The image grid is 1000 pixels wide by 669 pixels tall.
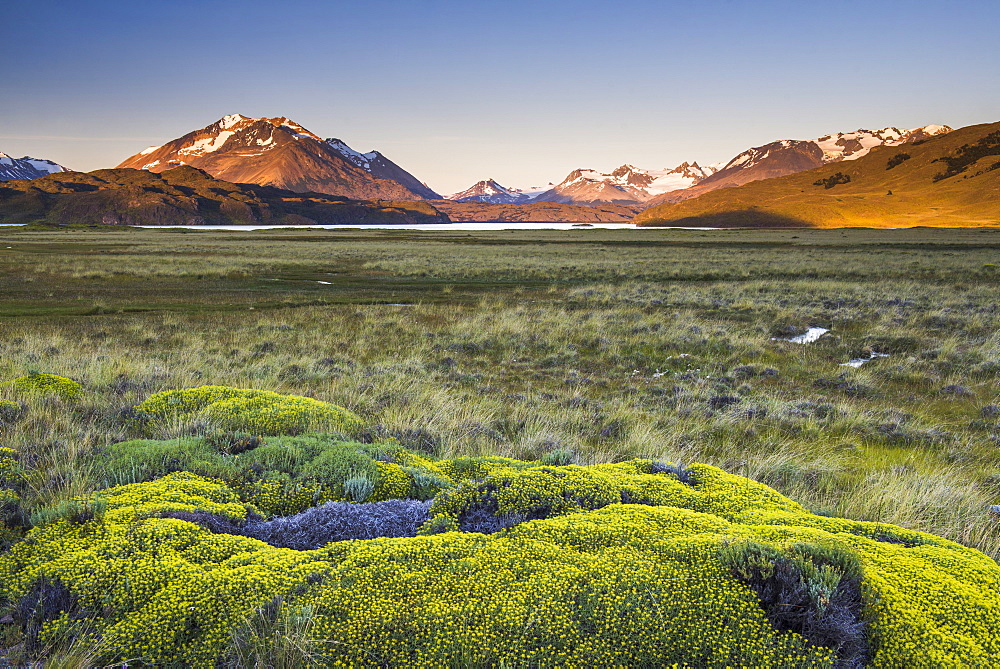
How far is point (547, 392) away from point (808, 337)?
1095cm

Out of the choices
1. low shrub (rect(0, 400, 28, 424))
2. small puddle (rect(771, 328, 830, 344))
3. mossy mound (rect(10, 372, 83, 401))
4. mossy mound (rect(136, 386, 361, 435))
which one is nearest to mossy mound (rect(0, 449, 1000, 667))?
mossy mound (rect(136, 386, 361, 435))

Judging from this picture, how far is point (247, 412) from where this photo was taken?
6.39m

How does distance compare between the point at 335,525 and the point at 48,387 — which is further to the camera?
the point at 48,387

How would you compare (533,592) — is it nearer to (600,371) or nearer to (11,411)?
(11,411)

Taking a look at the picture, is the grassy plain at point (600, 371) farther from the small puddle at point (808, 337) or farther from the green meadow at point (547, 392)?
the small puddle at point (808, 337)

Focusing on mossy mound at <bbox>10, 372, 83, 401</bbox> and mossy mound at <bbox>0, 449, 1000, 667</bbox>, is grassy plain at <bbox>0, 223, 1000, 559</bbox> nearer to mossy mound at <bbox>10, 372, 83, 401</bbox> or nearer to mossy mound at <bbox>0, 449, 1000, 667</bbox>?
mossy mound at <bbox>10, 372, 83, 401</bbox>

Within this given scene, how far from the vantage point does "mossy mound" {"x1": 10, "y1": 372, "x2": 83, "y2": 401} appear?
739 centimetres

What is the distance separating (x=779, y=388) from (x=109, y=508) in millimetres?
12005

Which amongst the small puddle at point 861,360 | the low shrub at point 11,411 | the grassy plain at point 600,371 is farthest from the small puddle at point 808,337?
the low shrub at point 11,411

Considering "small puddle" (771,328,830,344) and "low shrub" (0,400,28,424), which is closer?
"low shrub" (0,400,28,424)

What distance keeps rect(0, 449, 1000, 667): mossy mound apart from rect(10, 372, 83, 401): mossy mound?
515 cm

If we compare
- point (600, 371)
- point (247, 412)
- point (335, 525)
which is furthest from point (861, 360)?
point (335, 525)

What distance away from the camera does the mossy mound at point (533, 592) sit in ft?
8.10

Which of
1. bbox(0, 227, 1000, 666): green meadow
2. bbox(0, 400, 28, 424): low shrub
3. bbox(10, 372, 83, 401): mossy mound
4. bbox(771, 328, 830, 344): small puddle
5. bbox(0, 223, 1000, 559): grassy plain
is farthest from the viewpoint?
bbox(771, 328, 830, 344): small puddle
